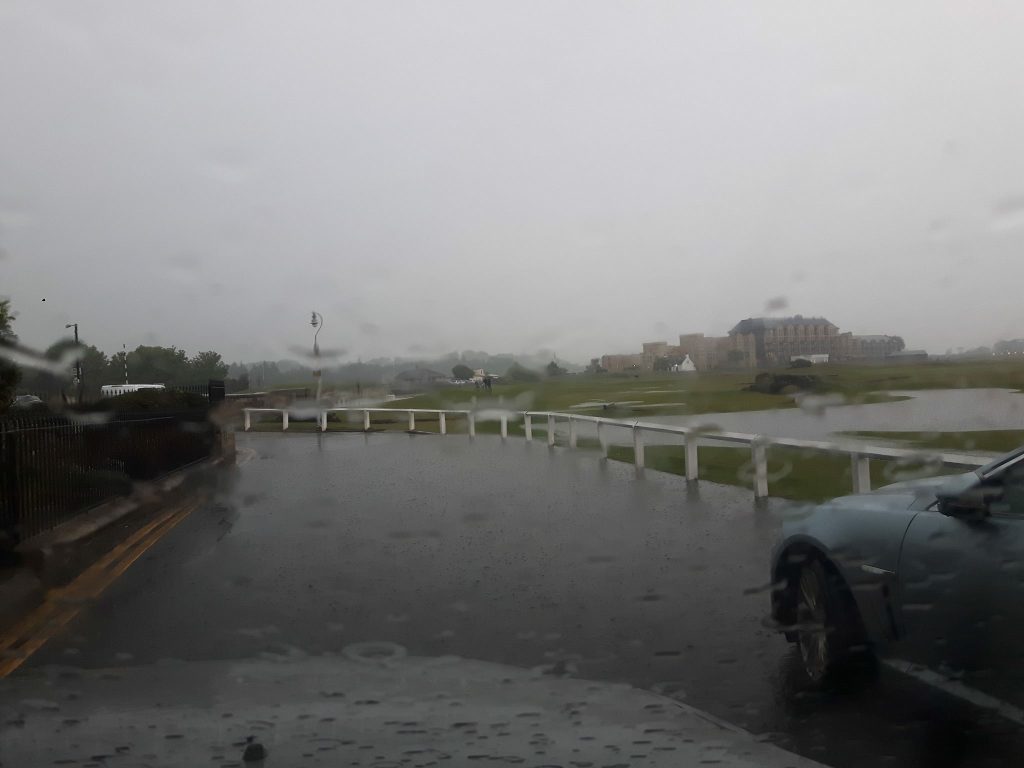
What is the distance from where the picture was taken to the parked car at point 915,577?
4.71m

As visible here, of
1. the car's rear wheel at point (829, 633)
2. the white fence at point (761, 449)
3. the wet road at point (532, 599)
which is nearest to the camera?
the wet road at point (532, 599)

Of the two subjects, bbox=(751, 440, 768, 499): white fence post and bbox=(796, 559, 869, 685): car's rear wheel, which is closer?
bbox=(796, 559, 869, 685): car's rear wheel

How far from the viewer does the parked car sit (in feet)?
15.5

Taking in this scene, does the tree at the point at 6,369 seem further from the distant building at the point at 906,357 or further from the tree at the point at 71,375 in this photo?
the distant building at the point at 906,357

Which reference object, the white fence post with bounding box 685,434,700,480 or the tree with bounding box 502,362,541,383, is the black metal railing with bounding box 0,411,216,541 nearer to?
the tree with bounding box 502,362,541,383

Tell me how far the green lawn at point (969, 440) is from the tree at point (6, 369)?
1129 cm

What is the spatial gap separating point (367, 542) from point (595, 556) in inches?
101

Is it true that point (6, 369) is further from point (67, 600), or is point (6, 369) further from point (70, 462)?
point (67, 600)

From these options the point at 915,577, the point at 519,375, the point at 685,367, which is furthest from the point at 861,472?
the point at 519,375

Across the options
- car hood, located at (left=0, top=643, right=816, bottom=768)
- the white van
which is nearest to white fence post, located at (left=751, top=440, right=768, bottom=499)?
car hood, located at (left=0, top=643, right=816, bottom=768)

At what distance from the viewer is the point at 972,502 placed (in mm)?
4785

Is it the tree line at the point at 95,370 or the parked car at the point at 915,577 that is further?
the tree line at the point at 95,370

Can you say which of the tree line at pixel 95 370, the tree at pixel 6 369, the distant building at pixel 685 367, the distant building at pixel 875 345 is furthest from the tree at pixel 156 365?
the distant building at pixel 875 345

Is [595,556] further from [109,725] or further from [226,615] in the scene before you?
[109,725]
